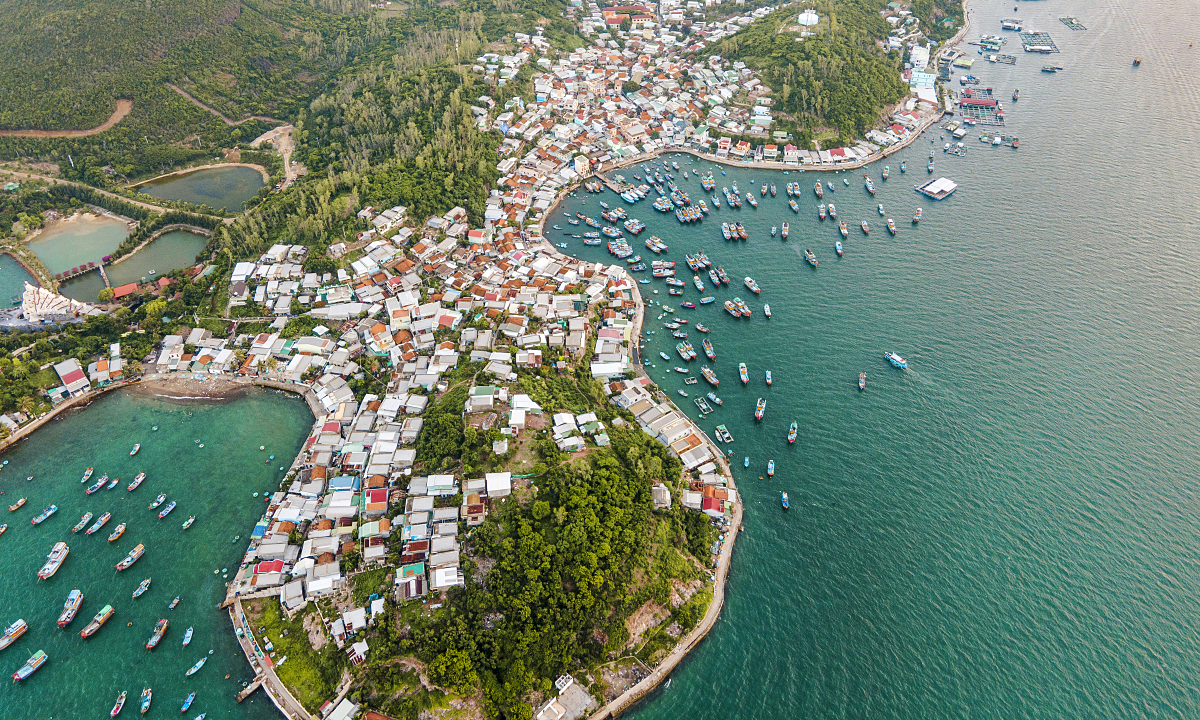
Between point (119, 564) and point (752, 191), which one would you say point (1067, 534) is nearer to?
point (752, 191)

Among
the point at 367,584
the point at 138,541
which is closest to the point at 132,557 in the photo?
the point at 138,541

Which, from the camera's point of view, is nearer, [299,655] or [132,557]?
[299,655]

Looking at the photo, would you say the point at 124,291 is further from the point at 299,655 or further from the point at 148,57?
the point at 148,57

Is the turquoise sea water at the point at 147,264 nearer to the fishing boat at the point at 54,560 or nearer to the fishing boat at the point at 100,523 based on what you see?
the fishing boat at the point at 100,523

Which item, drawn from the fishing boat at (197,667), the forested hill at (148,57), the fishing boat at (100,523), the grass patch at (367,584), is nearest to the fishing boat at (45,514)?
the fishing boat at (100,523)

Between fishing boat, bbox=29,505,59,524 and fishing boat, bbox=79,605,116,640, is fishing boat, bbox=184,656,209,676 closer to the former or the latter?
fishing boat, bbox=79,605,116,640

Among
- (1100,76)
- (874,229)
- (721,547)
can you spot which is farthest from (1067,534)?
(1100,76)
